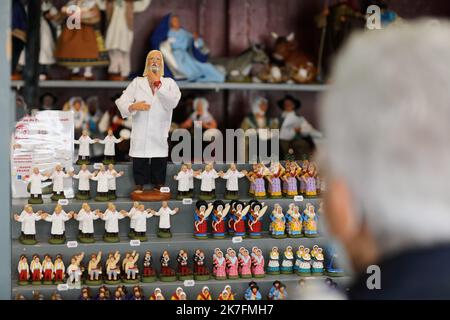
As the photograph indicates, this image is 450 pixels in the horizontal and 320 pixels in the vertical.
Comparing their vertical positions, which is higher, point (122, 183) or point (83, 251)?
point (122, 183)

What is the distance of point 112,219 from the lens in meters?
2.35

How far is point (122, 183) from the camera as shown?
92.5 inches

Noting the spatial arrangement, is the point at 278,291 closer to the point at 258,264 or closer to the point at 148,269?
the point at 258,264

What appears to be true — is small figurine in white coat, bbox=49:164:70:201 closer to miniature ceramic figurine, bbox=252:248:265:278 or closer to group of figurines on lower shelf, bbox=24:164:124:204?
group of figurines on lower shelf, bbox=24:164:124:204

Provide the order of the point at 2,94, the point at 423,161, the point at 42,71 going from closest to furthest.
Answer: the point at 423,161
the point at 2,94
the point at 42,71

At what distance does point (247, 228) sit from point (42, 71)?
781 millimetres

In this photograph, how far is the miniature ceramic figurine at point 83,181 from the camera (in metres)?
2.32

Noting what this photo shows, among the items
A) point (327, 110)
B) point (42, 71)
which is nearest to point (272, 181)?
point (42, 71)

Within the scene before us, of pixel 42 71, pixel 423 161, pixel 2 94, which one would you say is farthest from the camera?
pixel 42 71

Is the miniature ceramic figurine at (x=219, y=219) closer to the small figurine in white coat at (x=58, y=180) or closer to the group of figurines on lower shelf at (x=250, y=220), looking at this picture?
the group of figurines on lower shelf at (x=250, y=220)

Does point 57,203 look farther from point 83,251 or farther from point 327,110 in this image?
point 327,110

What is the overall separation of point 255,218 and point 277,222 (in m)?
0.07

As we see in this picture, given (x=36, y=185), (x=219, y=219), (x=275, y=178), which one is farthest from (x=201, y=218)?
(x=36, y=185)

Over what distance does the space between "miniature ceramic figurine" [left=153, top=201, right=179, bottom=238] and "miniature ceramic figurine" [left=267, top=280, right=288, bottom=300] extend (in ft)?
1.20
